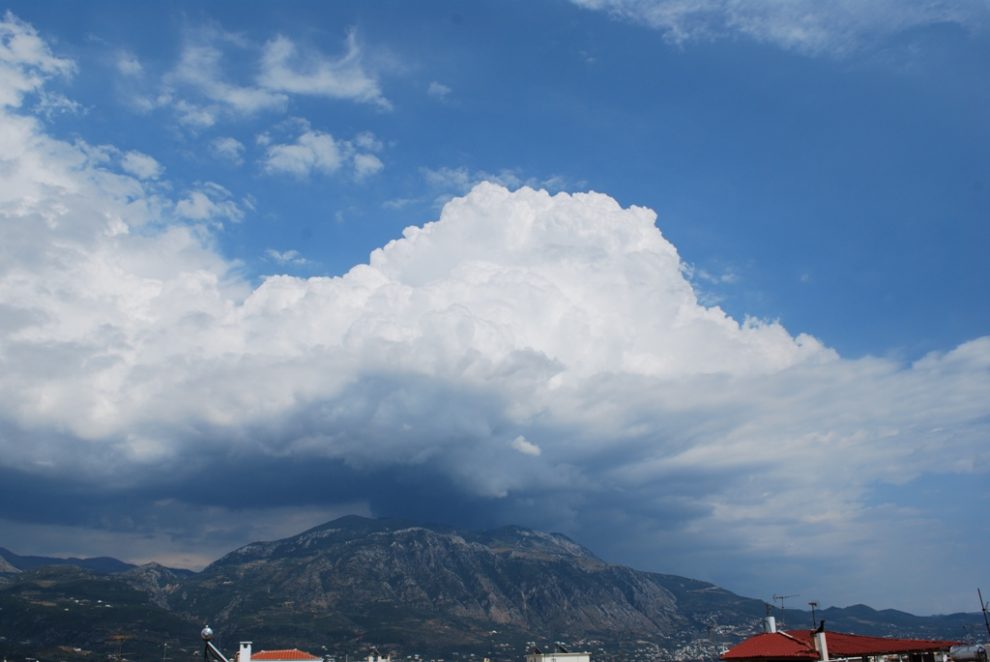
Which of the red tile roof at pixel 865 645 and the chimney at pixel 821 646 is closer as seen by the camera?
the chimney at pixel 821 646

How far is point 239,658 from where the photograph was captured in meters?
102

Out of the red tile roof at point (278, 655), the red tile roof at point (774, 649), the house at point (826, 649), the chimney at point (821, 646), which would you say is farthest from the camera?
the red tile roof at point (278, 655)

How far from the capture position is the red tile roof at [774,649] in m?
62.4

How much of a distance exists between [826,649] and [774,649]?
5957mm

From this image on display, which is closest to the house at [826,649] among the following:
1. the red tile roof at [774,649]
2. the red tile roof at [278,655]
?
the red tile roof at [774,649]

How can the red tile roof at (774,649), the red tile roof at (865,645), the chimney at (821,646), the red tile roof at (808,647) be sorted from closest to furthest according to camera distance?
the chimney at (821,646) < the red tile roof at (774,649) < the red tile roof at (808,647) < the red tile roof at (865,645)

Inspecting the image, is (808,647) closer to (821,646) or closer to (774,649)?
(774,649)

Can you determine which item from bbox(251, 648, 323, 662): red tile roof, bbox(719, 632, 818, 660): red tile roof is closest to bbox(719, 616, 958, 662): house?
bbox(719, 632, 818, 660): red tile roof

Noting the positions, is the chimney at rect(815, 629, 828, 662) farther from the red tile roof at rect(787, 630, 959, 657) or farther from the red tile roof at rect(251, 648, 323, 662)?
the red tile roof at rect(251, 648, 323, 662)

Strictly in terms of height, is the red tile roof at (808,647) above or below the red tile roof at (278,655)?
above

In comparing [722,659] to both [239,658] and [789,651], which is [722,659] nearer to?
[789,651]

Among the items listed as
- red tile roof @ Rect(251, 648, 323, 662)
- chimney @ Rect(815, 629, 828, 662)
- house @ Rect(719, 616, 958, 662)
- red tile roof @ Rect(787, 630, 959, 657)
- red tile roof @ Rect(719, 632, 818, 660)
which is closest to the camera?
chimney @ Rect(815, 629, 828, 662)

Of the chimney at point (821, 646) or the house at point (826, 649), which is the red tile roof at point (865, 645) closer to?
the house at point (826, 649)

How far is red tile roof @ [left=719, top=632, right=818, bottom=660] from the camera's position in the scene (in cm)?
6238
